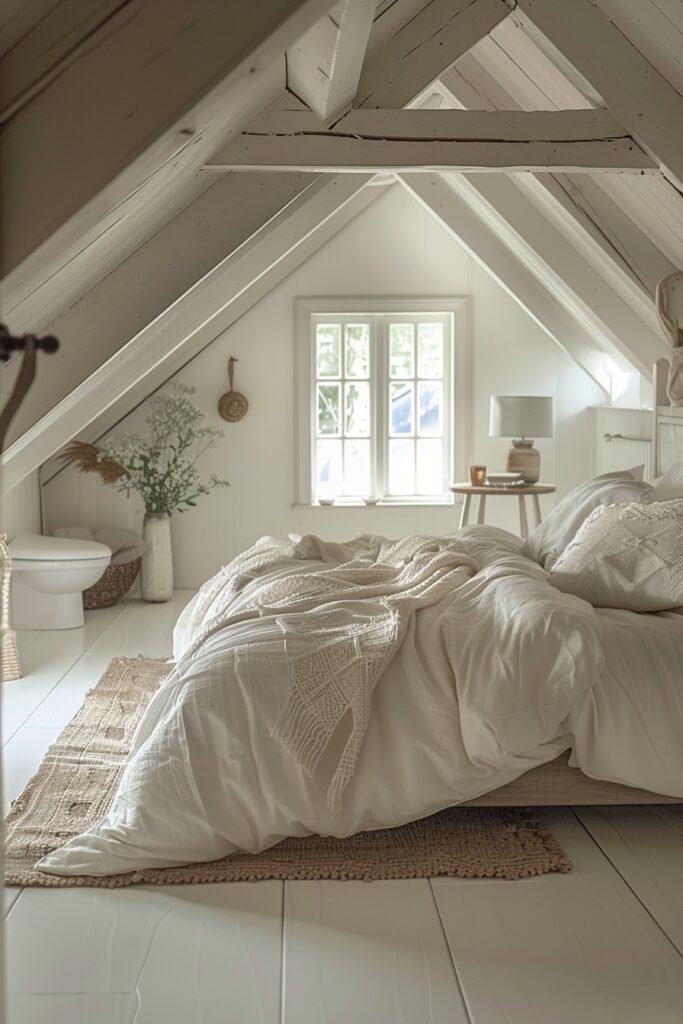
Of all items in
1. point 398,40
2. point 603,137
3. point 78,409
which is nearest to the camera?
point 603,137

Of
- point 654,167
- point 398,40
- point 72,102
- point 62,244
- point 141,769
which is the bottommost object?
point 141,769

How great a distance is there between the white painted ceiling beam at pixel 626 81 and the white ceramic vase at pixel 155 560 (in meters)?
3.58

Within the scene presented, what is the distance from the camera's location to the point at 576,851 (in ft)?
9.43

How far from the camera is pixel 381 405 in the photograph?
6992 mm

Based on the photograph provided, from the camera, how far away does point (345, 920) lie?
2.50 meters

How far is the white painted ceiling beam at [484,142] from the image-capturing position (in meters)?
3.69

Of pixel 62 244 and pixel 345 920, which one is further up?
pixel 62 244

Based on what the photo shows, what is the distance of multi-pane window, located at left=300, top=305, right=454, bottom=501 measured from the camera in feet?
22.8

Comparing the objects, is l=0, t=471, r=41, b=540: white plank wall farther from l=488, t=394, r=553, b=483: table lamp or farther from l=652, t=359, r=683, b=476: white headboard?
l=652, t=359, r=683, b=476: white headboard

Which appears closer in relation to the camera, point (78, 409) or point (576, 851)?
point (576, 851)

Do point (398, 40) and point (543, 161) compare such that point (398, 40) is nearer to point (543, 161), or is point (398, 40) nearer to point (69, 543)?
point (543, 161)

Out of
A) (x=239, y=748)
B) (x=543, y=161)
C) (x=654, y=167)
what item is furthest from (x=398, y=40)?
(x=239, y=748)

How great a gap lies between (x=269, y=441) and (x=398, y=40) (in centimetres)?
324

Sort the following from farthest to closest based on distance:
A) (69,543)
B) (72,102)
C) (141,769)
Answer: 1. (69,543)
2. (141,769)
3. (72,102)
